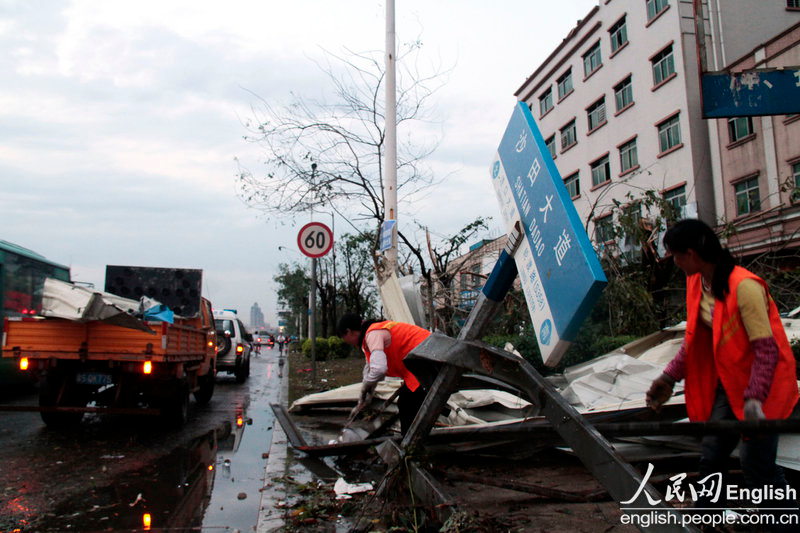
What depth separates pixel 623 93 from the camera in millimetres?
26594

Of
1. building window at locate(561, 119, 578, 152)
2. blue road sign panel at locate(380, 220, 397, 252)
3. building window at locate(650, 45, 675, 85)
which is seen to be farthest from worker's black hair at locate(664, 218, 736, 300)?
building window at locate(561, 119, 578, 152)

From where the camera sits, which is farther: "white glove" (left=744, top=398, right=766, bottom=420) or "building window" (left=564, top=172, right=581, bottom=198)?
"building window" (left=564, top=172, right=581, bottom=198)

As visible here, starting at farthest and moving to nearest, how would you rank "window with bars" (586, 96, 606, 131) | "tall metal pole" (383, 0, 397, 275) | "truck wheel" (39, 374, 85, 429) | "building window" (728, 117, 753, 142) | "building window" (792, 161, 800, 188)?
"window with bars" (586, 96, 606, 131) → "building window" (728, 117, 753, 142) → "building window" (792, 161, 800, 188) → "tall metal pole" (383, 0, 397, 275) → "truck wheel" (39, 374, 85, 429)

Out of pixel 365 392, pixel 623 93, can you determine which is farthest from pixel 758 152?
pixel 365 392

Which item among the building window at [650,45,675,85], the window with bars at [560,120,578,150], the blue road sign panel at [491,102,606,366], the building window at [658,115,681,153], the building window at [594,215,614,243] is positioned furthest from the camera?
the window with bars at [560,120,578,150]

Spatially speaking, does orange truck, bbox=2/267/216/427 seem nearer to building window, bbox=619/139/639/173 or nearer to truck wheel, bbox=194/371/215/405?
truck wheel, bbox=194/371/215/405

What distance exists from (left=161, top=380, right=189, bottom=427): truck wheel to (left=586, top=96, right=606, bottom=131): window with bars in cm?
2530

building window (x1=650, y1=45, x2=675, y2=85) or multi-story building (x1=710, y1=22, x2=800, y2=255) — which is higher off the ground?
building window (x1=650, y1=45, x2=675, y2=85)

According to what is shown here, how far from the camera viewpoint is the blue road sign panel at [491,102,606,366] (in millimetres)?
2207

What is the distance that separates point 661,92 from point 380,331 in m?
23.0

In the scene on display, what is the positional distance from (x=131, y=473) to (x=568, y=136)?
1195 inches

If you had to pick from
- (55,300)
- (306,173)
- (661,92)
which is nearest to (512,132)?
(55,300)

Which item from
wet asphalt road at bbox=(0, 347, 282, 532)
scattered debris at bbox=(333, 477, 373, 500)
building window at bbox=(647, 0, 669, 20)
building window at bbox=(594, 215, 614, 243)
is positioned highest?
building window at bbox=(647, 0, 669, 20)

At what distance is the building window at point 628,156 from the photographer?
1015 inches
